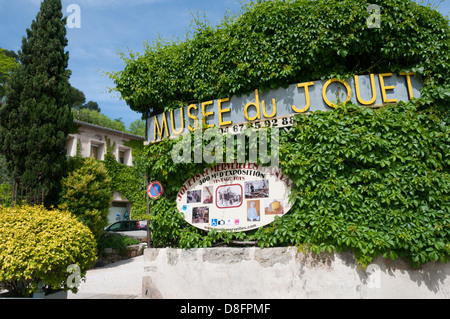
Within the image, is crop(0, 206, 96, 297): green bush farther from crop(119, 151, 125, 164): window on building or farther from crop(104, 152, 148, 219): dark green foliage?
crop(119, 151, 125, 164): window on building

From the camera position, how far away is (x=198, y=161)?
655 centimetres

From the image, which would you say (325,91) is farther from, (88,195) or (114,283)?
(88,195)

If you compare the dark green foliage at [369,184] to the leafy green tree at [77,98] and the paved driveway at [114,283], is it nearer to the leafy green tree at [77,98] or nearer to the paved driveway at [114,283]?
the paved driveway at [114,283]

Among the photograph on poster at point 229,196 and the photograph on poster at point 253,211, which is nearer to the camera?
the photograph on poster at point 253,211

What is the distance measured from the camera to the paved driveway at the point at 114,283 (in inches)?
291

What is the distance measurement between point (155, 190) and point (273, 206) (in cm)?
271

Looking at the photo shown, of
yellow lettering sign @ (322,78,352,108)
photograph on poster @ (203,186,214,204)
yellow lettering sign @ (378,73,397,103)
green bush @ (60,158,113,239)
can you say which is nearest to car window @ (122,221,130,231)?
green bush @ (60,158,113,239)

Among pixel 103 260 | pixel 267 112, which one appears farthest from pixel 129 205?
pixel 267 112

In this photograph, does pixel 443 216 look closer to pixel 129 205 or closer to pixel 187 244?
pixel 187 244

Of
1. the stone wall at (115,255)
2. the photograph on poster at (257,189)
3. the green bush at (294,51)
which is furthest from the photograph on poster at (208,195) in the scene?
the stone wall at (115,255)

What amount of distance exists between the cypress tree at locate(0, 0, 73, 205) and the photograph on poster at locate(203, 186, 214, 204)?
692cm

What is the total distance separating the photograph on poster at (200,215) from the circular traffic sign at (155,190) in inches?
36.4

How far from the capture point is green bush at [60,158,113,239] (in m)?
11.1

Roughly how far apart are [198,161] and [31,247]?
3367mm
